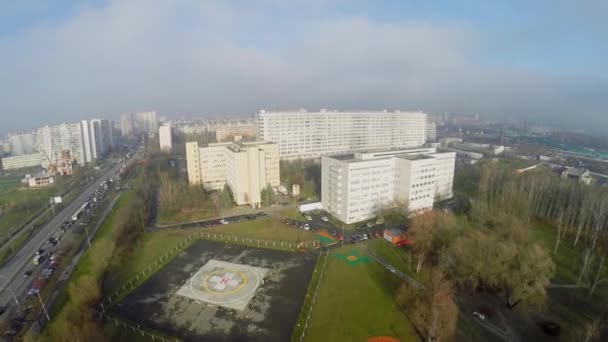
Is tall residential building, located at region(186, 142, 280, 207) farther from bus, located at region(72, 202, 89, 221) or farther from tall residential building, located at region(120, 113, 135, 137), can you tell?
tall residential building, located at region(120, 113, 135, 137)

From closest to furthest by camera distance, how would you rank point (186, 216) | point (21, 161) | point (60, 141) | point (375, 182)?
1. point (375, 182)
2. point (186, 216)
3. point (21, 161)
4. point (60, 141)

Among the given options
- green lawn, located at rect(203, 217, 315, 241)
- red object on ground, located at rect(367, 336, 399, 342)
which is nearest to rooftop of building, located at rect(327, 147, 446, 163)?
green lawn, located at rect(203, 217, 315, 241)

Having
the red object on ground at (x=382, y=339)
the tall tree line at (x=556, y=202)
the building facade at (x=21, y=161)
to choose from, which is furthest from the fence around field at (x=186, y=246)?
the building facade at (x=21, y=161)

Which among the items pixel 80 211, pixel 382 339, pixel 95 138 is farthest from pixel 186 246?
pixel 95 138

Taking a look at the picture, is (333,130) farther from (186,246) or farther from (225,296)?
(225,296)

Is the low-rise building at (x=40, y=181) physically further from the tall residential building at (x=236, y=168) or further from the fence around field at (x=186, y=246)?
the fence around field at (x=186, y=246)

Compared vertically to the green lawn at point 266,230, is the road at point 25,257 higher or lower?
lower
